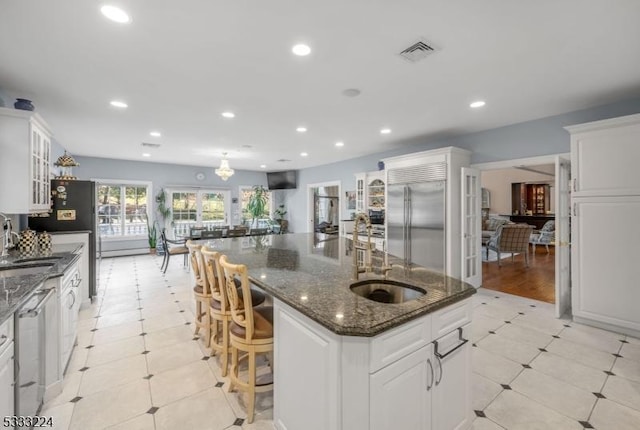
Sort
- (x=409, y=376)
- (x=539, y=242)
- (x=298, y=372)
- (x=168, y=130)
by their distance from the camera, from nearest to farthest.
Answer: (x=409, y=376), (x=298, y=372), (x=168, y=130), (x=539, y=242)

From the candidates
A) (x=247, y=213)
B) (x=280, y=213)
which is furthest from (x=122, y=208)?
(x=280, y=213)

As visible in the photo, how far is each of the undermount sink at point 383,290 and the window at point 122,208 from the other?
779 centimetres

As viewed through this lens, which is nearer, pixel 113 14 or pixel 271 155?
pixel 113 14

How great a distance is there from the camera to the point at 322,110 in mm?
3686

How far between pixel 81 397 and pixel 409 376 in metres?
2.37

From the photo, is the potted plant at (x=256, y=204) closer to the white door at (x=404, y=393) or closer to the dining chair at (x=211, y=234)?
the dining chair at (x=211, y=234)

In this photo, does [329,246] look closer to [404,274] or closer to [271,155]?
[404,274]

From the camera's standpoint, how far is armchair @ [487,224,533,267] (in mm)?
6301

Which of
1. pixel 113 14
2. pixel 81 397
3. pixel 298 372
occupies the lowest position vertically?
pixel 81 397

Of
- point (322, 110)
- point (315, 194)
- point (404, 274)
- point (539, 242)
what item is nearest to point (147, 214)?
point (315, 194)

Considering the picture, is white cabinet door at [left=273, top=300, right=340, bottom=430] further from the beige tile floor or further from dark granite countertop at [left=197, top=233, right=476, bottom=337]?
the beige tile floor

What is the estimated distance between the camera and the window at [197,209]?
8328mm

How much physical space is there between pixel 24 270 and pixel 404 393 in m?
3.07

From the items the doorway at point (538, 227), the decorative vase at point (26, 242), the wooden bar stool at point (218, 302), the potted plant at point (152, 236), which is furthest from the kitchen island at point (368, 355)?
the potted plant at point (152, 236)
